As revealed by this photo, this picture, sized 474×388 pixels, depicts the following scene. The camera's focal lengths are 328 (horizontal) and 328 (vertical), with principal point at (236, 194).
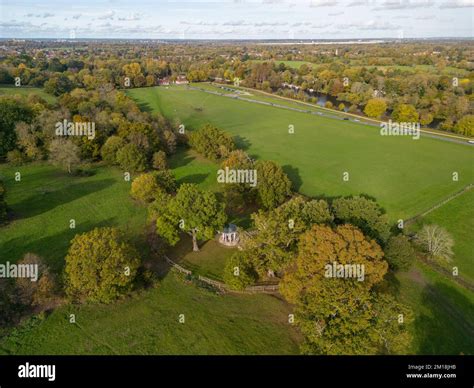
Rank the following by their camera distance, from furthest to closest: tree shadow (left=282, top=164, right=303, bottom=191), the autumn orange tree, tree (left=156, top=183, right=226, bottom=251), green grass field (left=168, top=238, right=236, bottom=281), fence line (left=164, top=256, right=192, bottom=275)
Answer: tree shadow (left=282, top=164, right=303, bottom=191) < tree (left=156, top=183, right=226, bottom=251) < green grass field (left=168, top=238, right=236, bottom=281) < fence line (left=164, top=256, right=192, bottom=275) < the autumn orange tree

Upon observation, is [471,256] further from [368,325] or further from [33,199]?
[33,199]

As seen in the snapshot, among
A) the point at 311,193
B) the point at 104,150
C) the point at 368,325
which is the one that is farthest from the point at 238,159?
the point at 368,325

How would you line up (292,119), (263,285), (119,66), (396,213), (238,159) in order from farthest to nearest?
(119,66) → (292,119) → (238,159) → (396,213) → (263,285)

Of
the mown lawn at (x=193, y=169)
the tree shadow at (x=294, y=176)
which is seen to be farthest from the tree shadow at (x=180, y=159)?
the tree shadow at (x=294, y=176)

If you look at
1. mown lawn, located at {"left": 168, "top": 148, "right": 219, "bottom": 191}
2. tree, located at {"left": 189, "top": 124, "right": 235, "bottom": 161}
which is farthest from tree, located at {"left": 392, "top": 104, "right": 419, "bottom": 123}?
mown lawn, located at {"left": 168, "top": 148, "right": 219, "bottom": 191}

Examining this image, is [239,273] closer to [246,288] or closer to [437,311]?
[246,288]

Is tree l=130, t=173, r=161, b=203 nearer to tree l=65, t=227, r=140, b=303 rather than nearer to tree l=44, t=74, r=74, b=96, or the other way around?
tree l=65, t=227, r=140, b=303

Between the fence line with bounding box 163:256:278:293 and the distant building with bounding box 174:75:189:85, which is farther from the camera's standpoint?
the distant building with bounding box 174:75:189:85
